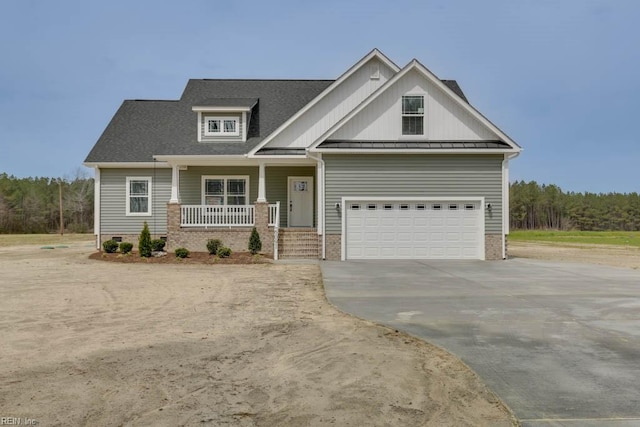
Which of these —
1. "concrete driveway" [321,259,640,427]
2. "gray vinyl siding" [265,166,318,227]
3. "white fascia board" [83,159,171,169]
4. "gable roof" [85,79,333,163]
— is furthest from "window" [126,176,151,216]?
"concrete driveway" [321,259,640,427]

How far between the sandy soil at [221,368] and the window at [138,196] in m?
12.1

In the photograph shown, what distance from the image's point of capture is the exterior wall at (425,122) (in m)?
17.2

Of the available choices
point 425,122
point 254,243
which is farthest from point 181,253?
point 425,122

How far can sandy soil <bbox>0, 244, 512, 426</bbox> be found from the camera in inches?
144

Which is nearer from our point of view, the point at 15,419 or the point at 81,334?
the point at 15,419

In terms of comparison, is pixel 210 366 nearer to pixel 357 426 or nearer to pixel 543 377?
pixel 357 426

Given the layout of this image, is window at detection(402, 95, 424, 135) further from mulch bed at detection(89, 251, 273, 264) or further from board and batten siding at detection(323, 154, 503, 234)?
mulch bed at detection(89, 251, 273, 264)

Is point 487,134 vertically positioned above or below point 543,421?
above

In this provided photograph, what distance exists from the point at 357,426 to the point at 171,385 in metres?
1.93

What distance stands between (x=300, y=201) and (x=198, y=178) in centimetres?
495

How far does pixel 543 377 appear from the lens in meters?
4.45

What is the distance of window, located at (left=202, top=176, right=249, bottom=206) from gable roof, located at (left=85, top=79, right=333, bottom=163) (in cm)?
165

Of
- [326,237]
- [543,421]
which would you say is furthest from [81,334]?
[326,237]

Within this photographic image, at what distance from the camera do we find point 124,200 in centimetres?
2067
